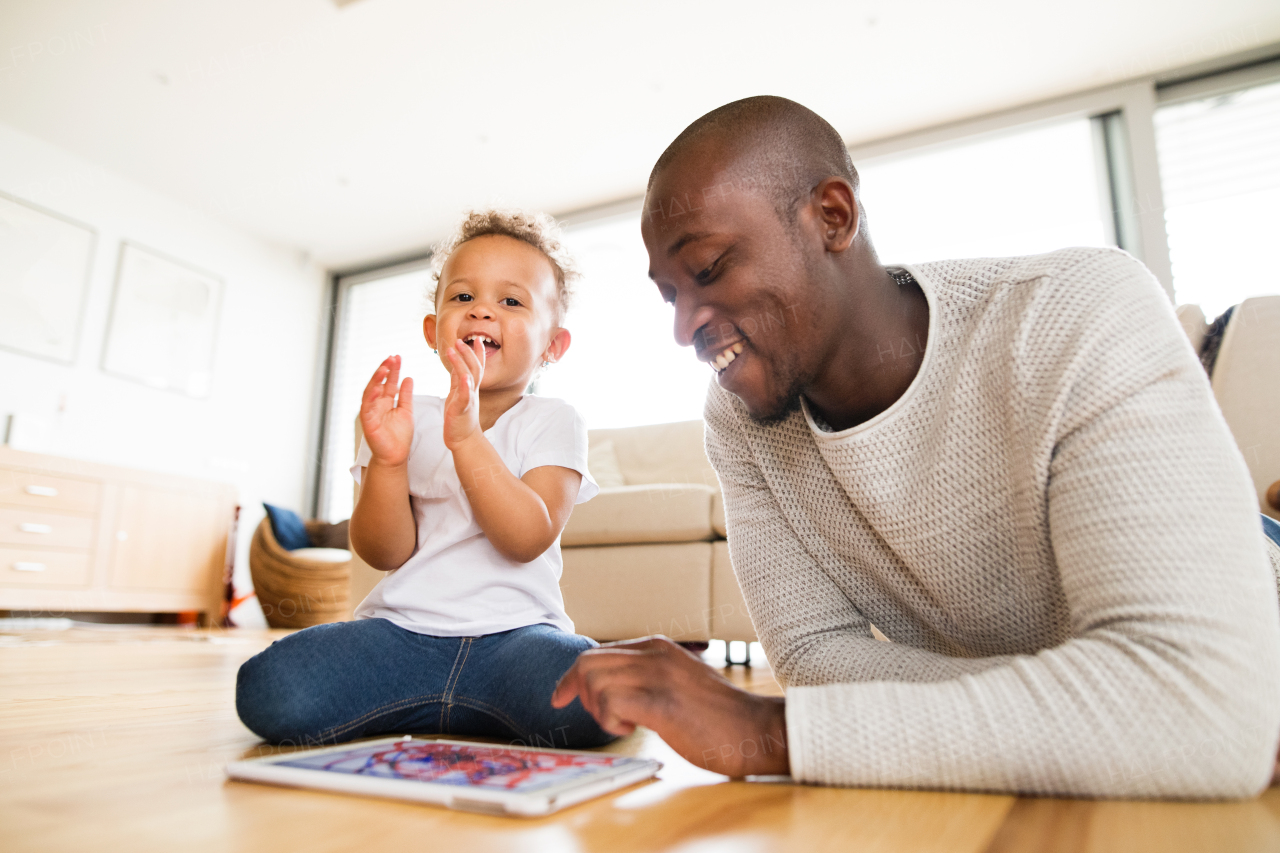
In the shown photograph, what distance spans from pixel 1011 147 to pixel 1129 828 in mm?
4422

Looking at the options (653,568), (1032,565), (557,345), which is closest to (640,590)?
(653,568)

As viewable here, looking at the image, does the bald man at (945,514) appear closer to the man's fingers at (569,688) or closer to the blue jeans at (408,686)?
the man's fingers at (569,688)

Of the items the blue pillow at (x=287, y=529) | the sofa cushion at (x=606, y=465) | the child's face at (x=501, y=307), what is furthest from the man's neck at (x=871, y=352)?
the blue pillow at (x=287, y=529)

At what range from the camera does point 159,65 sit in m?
3.83

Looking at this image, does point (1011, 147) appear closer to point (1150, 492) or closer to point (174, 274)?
point (1150, 492)

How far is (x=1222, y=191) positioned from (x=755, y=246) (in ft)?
13.0

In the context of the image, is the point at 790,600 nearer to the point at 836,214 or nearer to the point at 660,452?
the point at 836,214

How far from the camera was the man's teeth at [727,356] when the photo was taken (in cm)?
87

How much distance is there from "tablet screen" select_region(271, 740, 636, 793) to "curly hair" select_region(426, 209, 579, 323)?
791 mm

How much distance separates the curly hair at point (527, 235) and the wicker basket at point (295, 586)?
140 inches

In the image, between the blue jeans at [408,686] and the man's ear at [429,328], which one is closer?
the blue jeans at [408,686]

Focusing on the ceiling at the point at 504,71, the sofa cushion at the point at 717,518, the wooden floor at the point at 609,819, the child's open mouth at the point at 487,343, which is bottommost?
the wooden floor at the point at 609,819

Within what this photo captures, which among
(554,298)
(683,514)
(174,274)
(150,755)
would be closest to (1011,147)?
(683,514)

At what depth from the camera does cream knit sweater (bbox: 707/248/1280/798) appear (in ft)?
1.77
